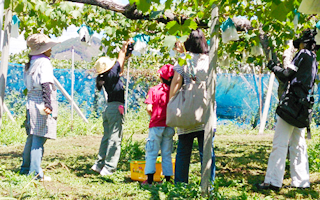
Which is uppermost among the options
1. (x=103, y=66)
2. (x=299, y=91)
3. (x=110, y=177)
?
(x=103, y=66)

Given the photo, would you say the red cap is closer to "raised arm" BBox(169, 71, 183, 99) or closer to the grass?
"raised arm" BBox(169, 71, 183, 99)

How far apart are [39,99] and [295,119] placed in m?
2.48

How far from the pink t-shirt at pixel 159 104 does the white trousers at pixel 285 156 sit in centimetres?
109

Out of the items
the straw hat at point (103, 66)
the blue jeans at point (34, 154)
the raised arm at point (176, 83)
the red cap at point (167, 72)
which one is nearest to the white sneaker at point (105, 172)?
the blue jeans at point (34, 154)

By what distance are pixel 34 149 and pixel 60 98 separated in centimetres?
546

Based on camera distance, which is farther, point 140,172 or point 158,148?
point 140,172

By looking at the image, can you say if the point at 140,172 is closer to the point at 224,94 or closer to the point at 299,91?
the point at 299,91

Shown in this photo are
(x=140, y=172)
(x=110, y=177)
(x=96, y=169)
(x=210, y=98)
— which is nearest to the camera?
(x=210, y=98)

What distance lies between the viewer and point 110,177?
3725 millimetres

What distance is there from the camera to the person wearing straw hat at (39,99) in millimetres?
3375

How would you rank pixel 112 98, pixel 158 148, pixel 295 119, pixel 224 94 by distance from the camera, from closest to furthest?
pixel 295 119 < pixel 158 148 < pixel 112 98 < pixel 224 94

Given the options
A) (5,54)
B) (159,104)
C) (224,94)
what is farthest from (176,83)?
(224,94)

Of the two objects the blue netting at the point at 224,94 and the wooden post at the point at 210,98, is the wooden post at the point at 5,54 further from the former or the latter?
the blue netting at the point at 224,94

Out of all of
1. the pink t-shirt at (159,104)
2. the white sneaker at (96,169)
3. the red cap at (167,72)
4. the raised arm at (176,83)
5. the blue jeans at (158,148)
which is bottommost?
the white sneaker at (96,169)
